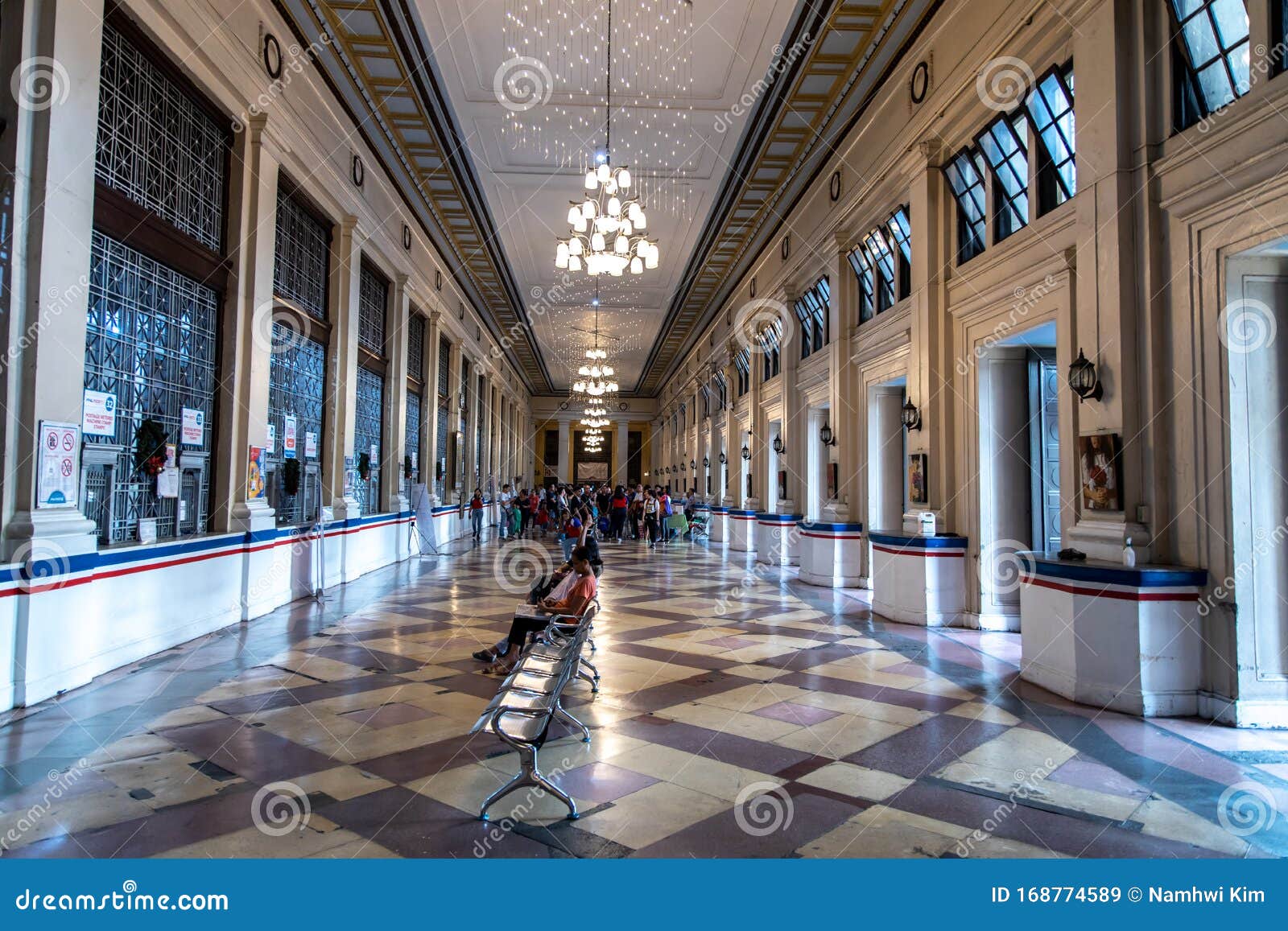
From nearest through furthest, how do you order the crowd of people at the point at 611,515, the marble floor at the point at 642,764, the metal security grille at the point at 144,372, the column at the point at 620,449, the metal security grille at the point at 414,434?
the marble floor at the point at 642,764
the metal security grille at the point at 144,372
the metal security grille at the point at 414,434
the crowd of people at the point at 611,515
the column at the point at 620,449

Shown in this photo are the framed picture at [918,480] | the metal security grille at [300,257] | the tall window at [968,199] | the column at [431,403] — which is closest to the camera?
the tall window at [968,199]

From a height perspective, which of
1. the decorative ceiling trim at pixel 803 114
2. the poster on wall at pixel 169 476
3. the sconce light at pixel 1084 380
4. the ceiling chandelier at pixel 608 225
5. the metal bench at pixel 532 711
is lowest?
the metal bench at pixel 532 711

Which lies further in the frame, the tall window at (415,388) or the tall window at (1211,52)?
the tall window at (415,388)

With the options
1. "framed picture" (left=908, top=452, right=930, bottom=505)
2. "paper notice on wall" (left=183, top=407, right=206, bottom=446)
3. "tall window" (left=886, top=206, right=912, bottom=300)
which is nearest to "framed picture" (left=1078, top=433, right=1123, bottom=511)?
"framed picture" (left=908, top=452, right=930, bottom=505)

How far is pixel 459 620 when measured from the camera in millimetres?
8148

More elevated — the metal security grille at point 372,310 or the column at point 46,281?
the metal security grille at point 372,310

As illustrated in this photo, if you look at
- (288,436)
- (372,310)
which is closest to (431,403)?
(372,310)

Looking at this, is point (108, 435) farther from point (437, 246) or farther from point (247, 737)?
point (437, 246)

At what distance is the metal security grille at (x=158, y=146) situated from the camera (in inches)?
229

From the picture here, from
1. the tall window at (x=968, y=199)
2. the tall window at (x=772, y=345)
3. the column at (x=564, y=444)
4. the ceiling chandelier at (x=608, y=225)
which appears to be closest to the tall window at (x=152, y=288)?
the ceiling chandelier at (x=608, y=225)

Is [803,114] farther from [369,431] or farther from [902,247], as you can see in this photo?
[369,431]

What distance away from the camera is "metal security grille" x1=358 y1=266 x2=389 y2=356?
1241 centimetres

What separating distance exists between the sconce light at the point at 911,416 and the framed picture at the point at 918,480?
12.9 inches

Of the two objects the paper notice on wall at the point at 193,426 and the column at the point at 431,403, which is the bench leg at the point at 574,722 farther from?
the column at the point at 431,403
